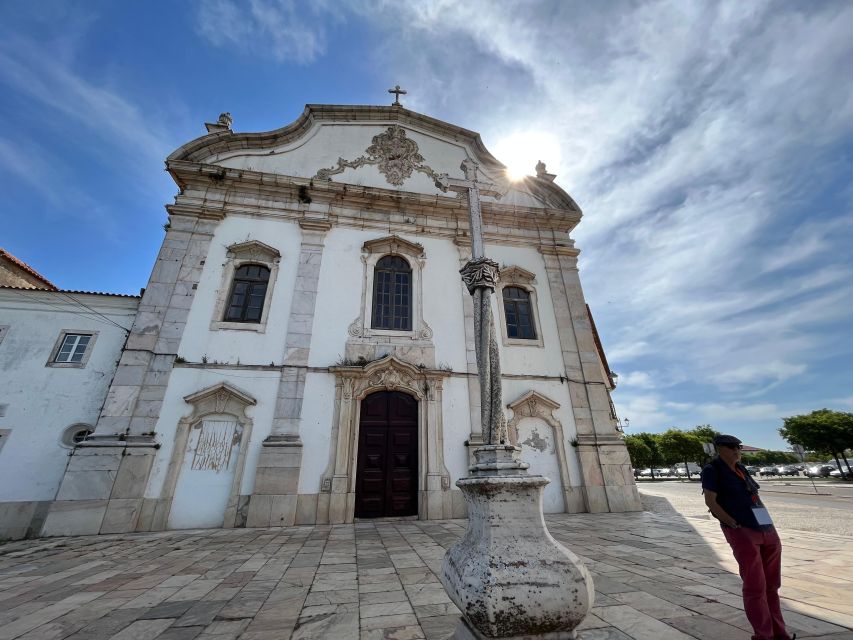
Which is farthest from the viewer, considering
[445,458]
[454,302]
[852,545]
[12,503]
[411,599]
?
[454,302]

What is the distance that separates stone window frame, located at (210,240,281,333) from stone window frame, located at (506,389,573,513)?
6.80m

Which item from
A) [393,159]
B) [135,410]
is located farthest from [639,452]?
[135,410]

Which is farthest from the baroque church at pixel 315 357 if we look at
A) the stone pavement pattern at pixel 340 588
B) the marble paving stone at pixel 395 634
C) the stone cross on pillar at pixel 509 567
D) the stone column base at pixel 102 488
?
the stone cross on pillar at pixel 509 567

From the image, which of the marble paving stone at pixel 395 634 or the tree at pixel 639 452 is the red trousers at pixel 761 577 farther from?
the tree at pixel 639 452

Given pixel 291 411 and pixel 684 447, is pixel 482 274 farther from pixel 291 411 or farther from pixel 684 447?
pixel 684 447

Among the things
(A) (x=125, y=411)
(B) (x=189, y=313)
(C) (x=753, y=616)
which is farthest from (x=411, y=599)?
(B) (x=189, y=313)

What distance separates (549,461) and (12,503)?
11.5 meters

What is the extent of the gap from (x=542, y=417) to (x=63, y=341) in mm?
11655

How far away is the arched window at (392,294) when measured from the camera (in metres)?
10.2

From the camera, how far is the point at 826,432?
93.9 ft

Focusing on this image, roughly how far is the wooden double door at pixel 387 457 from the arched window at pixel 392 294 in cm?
197

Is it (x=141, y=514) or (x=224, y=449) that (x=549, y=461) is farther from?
(x=141, y=514)

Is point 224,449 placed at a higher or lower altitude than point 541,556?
higher

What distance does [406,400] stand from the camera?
9430 millimetres
